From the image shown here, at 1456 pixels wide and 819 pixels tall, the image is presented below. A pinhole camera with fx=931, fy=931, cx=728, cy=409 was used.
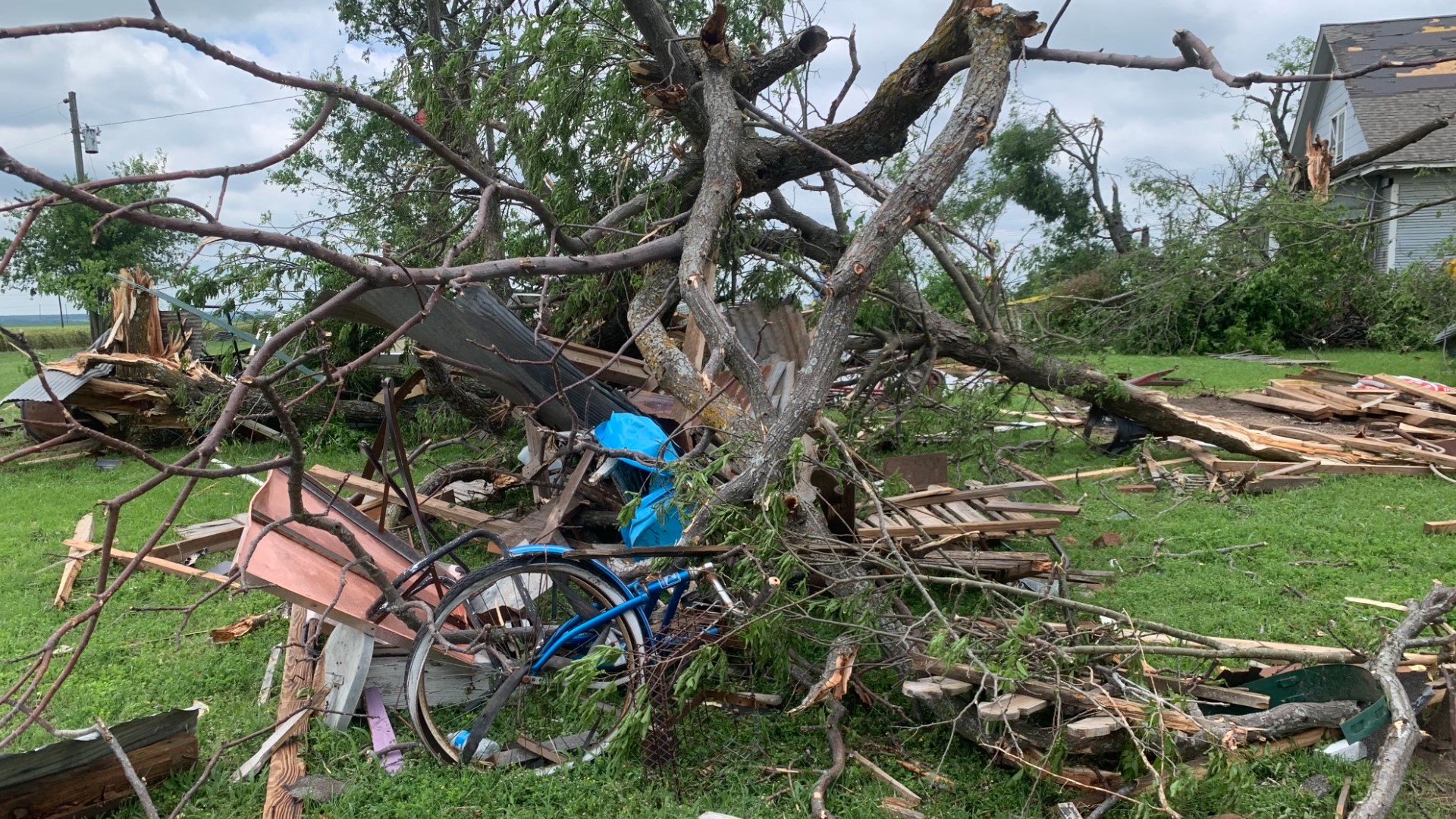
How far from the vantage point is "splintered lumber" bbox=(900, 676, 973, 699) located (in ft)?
11.1

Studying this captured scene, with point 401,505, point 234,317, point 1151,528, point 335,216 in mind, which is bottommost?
point 1151,528

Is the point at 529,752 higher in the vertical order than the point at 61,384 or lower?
lower

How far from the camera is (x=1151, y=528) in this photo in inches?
258

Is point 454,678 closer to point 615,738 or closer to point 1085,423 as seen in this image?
point 615,738

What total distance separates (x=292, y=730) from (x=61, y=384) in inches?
303

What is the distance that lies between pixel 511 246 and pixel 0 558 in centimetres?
416

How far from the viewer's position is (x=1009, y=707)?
314cm

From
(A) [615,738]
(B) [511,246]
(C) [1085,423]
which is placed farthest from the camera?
(C) [1085,423]

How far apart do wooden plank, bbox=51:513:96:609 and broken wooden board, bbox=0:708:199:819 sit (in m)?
1.69

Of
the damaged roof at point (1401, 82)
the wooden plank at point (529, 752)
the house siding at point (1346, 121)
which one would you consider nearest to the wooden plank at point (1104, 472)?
the wooden plank at point (529, 752)

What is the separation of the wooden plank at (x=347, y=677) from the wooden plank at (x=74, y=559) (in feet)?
5.49

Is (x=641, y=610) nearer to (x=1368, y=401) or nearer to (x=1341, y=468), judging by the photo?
(x=1341, y=468)

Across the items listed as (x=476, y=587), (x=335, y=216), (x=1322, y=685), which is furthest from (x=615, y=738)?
(x=335, y=216)

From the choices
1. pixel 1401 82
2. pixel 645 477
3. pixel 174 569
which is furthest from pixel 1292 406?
pixel 1401 82
